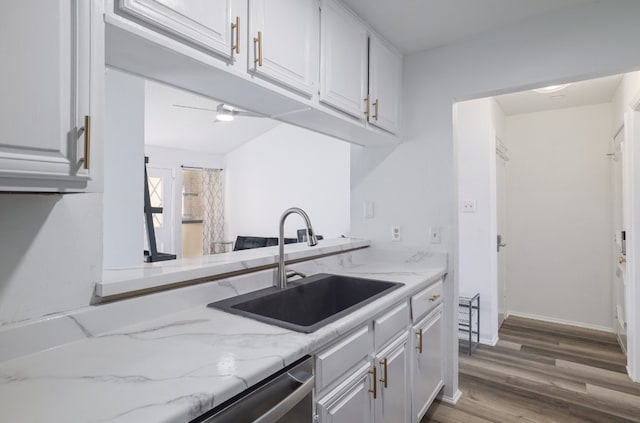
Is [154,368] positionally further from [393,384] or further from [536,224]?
[536,224]

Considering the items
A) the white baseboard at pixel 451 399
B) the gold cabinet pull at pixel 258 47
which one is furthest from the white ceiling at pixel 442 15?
the white baseboard at pixel 451 399

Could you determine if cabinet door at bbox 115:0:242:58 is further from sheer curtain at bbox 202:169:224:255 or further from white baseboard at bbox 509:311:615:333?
sheer curtain at bbox 202:169:224:255

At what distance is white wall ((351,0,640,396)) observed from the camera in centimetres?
181

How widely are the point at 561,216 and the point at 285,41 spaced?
151 inches

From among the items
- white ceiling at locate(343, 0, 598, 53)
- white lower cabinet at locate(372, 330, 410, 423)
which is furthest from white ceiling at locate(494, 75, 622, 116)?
white lower cabinet at locate(372, 330, 410, 423)

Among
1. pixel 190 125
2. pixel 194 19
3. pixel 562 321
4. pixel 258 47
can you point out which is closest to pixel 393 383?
pixel 258 47

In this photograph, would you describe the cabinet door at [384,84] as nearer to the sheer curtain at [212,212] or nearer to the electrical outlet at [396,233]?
the electrical outlet at [396,233]

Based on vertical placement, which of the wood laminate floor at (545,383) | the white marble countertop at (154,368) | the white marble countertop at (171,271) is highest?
the white marble countertop at (171,271)

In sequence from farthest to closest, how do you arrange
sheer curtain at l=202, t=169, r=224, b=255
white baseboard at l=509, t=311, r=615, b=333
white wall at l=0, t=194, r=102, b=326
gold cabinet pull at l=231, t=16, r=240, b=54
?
sheer curtain at l=202, t=169, r=224, b=255 < white baseboard at l=509, t=311, r=615, b=333 < gold cabinet pull at l=231, t=16, r=240, b=54 < white wall at l=0, t=194, r=102, b=326

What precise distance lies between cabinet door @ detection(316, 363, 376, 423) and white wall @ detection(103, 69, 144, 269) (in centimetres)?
149

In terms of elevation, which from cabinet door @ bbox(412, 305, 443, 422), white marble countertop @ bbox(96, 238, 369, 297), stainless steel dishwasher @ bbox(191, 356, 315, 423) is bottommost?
cabinet door @ bbox(412, 305, 443, 422)

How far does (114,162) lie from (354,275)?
152 cm

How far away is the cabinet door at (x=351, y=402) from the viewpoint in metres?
1.09

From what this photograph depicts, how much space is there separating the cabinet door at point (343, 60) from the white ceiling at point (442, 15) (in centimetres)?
12
